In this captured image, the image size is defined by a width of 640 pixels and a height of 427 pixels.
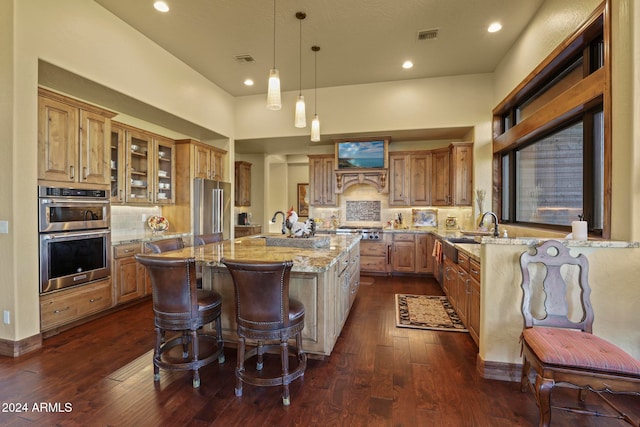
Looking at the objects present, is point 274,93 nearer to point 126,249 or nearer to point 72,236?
point 72,236

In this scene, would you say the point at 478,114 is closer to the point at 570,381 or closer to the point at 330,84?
the point at 330,84

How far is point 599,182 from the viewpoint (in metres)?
2.61

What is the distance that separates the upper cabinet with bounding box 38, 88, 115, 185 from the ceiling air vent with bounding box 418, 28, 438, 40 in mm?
4142

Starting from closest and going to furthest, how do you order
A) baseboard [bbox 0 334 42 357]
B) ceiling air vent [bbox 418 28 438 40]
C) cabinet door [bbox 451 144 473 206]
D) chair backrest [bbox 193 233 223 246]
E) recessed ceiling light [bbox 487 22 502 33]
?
baseboard [bbox 0 334 42 357] → chair backrest [bbox 193 233 223 246] → recessed ceiling light [bbox 487 22 502 33] → ceiling air vent [bbox 418 28 438 40] → cabinet door [bbox 451 144 473 206]

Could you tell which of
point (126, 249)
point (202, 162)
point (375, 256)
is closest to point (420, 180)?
point (375, 256)

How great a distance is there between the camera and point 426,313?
373 centimetres

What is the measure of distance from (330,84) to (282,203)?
17.4 ft

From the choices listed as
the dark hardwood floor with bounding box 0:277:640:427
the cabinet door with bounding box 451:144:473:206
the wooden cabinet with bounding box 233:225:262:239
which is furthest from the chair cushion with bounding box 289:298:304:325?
the wooden cabinet with bounding box 233:225:262:239

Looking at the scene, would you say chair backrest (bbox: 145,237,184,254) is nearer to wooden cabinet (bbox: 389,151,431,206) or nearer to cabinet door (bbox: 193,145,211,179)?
cabinet door (bbox: 193,145,211,179)

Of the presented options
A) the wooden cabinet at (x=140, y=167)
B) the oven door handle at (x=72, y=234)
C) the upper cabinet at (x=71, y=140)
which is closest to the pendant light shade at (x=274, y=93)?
the upper cabinet at (x=71, y=140)

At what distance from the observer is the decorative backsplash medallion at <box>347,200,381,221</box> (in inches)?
254

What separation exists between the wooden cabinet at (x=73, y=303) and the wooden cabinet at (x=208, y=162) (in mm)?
2335

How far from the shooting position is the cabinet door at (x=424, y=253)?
18.3ft

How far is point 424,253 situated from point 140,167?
521 centimetres
